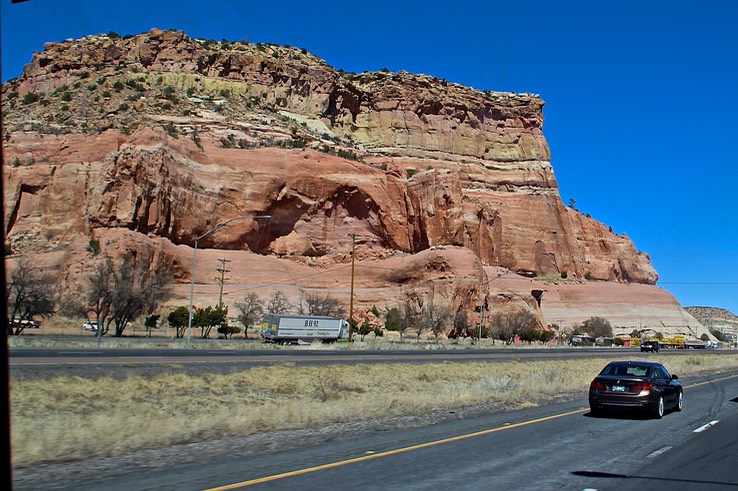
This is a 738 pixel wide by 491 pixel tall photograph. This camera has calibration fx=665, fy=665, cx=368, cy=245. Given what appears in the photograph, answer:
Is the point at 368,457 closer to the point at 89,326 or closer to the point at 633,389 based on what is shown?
the point at 633,389

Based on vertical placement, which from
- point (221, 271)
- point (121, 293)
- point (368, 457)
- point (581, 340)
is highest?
point (221, 271)

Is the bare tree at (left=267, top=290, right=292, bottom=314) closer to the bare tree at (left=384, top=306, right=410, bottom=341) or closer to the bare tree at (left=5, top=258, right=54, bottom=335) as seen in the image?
the bare tree at (left=384, top=306, right=410, bottom=341)

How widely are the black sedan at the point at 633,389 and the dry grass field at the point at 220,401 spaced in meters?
3.30

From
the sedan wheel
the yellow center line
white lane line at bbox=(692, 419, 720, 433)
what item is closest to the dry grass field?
the yellow center line

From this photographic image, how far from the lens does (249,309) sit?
69750 millimetres

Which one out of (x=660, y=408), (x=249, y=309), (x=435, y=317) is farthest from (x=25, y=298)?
(x=660, y=408)

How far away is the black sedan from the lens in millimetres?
15945

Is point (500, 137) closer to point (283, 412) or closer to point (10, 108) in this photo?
point (10, 108)

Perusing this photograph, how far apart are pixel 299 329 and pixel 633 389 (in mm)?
46081

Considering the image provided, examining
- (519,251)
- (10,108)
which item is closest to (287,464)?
(10,108)

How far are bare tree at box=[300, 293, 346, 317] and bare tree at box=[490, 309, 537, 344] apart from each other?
23.7m

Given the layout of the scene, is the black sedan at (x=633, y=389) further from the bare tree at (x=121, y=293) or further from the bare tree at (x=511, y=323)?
the bare tree at (x=511, y=323)

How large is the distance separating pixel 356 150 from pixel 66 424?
9885 cm

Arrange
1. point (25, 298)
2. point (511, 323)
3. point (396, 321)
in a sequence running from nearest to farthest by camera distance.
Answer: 1. point (25, 298)
2. point (396, 321)
3. point (511, 323)
